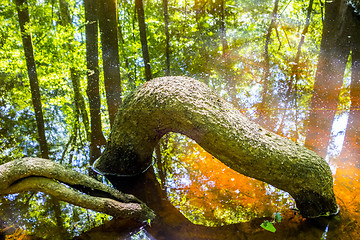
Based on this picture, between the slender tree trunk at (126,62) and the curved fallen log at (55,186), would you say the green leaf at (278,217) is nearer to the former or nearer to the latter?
the curved fallen log at (55,186)

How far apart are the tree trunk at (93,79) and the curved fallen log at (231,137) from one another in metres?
0.98

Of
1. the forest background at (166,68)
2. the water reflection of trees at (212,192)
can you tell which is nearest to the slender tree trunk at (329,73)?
the forest background at (166,68)

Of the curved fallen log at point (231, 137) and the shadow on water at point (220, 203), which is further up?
the curved fallen log at point (231, 137)

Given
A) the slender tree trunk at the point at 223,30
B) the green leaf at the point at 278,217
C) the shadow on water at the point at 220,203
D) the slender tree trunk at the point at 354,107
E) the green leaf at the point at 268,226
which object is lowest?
the shadow on water at the point at 220,203

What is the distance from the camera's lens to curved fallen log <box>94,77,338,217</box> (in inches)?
96.7

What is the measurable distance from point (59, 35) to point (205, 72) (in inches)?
179

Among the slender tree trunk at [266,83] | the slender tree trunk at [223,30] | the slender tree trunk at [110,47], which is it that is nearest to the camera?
the slender tree trunk at [266,83]

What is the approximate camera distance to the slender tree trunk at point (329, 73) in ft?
12.6

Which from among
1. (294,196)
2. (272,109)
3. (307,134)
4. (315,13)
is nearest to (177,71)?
(272,109)

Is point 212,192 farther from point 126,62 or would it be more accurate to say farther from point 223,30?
point 223,30

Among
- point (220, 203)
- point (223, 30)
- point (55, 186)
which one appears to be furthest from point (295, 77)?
point (55, 186)

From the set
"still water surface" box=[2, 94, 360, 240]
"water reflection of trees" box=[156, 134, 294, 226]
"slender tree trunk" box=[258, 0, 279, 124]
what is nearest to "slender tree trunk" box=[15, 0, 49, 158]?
"still water surface" box=[2, 94, 360, 240]

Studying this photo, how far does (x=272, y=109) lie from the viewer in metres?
4.65

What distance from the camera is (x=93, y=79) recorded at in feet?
19.5
